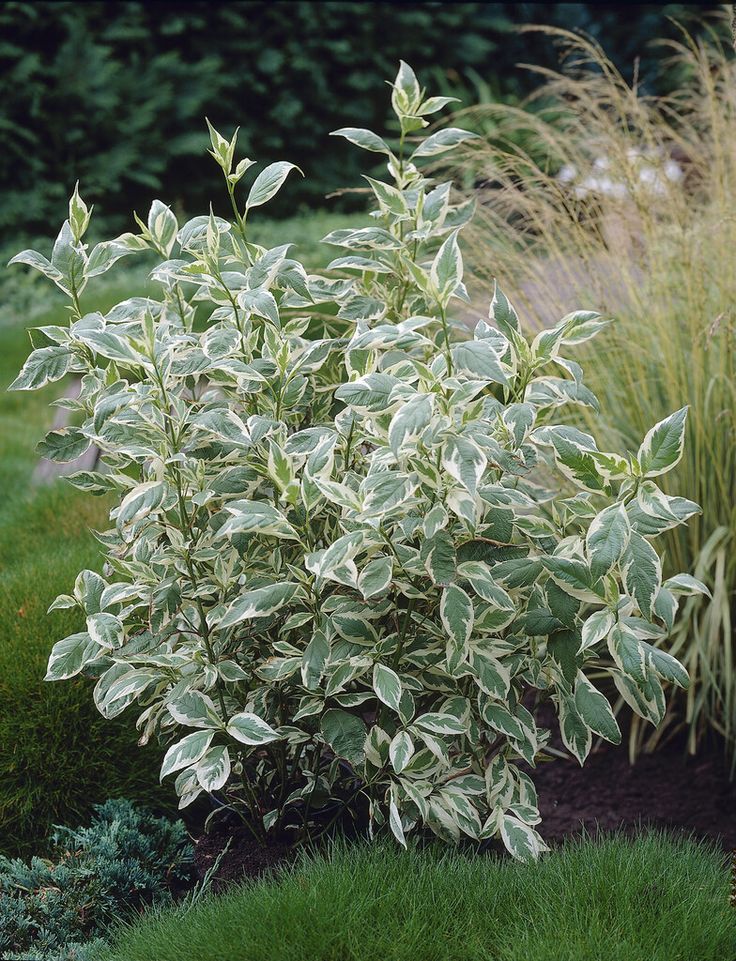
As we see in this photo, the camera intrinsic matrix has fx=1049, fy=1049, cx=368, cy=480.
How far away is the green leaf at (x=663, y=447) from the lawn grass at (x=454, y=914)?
75 cm

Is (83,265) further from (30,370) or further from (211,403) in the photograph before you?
(211,403)

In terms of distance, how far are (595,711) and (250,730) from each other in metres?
0.61

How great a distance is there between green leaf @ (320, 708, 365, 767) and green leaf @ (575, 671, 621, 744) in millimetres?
400

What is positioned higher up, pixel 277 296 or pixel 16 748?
pixel 277 296

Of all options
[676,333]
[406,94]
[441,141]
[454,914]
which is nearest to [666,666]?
[454,914]

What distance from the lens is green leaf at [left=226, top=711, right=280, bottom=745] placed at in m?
Result: 1.83

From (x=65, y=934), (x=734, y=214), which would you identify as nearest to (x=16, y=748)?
(x=65, y=934)

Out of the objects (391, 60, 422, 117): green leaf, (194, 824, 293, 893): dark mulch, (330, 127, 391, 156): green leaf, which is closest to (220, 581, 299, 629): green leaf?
(194, 824, 293, 893): dark mulch

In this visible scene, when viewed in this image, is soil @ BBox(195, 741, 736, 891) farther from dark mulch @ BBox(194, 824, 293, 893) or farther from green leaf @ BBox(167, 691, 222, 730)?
green leaf @ BBox(167, 691, 222, 730)

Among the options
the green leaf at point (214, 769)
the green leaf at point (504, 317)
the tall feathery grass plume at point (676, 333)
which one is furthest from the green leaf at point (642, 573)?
the tall feathery grass plume at point (676, 333)

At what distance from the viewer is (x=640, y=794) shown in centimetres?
282

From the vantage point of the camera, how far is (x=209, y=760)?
1871 mm

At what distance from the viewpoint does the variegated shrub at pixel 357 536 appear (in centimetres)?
173

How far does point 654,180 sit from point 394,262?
1.49 m
